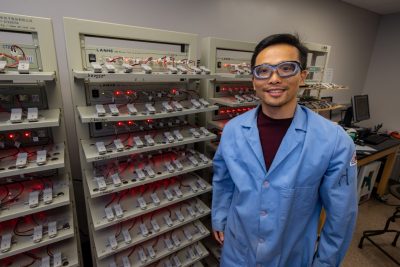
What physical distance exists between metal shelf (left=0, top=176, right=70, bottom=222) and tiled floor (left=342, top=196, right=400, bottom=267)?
2658 millimetres

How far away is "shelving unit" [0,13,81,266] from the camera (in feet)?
3.68

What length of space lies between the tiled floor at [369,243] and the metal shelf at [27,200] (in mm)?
2658

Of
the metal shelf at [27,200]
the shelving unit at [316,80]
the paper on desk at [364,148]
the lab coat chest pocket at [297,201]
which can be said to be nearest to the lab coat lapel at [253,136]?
the lab coat chest pocket at [297,201]

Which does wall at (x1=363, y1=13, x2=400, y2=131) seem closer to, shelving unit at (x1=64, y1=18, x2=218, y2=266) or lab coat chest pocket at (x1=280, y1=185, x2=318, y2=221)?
shelving unit at (x1=64, y1=18, x2=218, y2=266)

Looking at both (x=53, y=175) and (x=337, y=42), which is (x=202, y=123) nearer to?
(x=53, y=175)

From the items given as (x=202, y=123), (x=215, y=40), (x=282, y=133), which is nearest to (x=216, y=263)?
(x=202, y=123)

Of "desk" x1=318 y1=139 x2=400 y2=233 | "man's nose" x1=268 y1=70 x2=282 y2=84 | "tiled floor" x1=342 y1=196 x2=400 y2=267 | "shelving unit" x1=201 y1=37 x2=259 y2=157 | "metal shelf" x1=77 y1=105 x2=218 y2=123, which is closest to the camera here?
"man's nose" x1=268 y1=70 x2=282 y2=84

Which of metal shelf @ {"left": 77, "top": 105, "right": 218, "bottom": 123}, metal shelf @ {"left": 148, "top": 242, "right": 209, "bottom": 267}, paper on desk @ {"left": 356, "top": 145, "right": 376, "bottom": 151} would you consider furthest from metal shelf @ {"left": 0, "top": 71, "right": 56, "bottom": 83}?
paper on desk @ {"left": 356, "top": 145, "right": 376, "bottom": 151}

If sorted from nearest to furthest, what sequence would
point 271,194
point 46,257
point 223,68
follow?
1. point 271,194
2. point 46,257
3. point 223,68

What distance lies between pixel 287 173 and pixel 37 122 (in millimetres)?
1271

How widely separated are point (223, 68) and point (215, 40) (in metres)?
0.28

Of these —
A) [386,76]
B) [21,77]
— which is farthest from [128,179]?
[386,76]

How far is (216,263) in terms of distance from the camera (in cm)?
216

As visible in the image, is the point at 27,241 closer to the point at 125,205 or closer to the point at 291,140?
the point at 125,205
